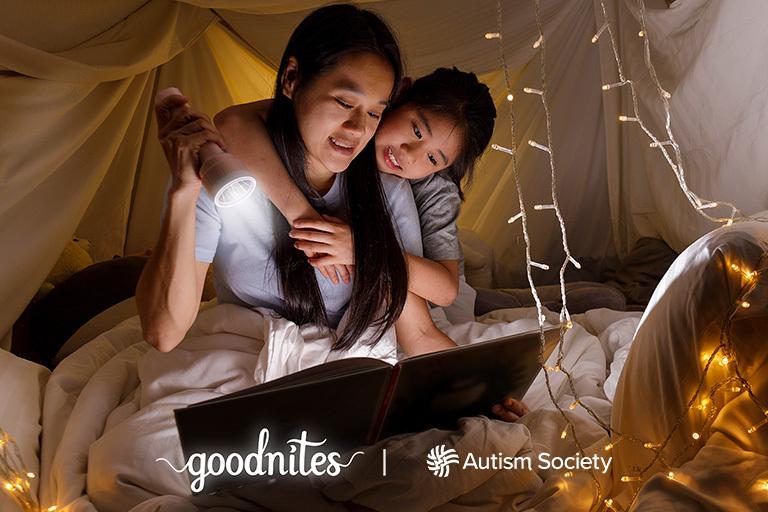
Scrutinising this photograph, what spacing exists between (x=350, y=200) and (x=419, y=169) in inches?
4.8

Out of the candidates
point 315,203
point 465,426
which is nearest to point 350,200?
point 315,203

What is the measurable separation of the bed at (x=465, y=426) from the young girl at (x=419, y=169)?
0.36 feet

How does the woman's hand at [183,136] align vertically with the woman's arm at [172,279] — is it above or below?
above

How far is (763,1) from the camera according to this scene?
1.94 meters

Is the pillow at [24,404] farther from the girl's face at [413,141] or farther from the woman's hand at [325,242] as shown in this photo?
the girl's face at [413,141]

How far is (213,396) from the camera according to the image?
4.24 ft

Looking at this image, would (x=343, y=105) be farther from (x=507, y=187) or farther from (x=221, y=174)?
(x=507, y=187)

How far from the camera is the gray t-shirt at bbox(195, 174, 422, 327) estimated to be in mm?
1213

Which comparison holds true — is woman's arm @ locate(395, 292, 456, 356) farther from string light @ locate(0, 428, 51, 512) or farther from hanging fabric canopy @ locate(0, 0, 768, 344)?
string light @ locate(0, 428, 51, 512)

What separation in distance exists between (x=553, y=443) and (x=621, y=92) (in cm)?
130

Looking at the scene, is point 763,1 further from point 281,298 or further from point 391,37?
point 281,298

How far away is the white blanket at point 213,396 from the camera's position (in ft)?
3.56

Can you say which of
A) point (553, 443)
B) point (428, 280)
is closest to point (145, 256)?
point (428, 280)

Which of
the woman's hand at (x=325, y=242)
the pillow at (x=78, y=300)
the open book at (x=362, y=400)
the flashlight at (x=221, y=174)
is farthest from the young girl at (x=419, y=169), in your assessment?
the pillow at (x=78, y=300)
